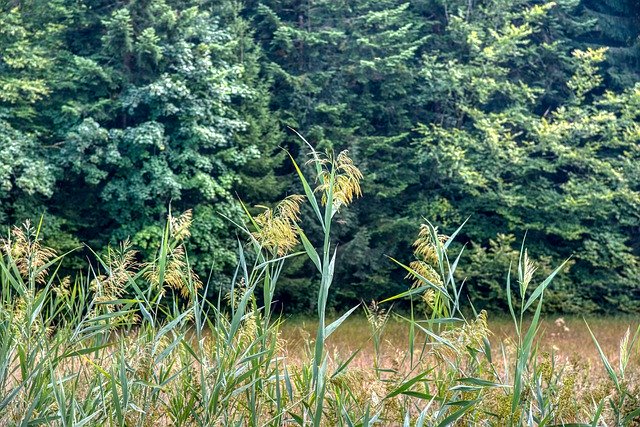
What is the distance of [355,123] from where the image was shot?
59.5 feet

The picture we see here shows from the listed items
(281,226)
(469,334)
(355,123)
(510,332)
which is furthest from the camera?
(355,123)

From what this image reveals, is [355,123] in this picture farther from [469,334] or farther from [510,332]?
[469,334]

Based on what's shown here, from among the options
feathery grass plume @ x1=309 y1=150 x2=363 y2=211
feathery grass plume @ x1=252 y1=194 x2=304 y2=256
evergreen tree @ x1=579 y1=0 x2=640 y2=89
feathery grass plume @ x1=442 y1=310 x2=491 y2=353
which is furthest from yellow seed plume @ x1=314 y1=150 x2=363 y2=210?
evergreen tree @ x1=579 y1=0 x2=640 y2=89

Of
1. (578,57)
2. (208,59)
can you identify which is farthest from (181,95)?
(578,57)

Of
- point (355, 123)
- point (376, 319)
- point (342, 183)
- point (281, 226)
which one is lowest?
point (355, 123)

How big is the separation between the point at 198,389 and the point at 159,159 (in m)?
12.1

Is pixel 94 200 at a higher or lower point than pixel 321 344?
lower

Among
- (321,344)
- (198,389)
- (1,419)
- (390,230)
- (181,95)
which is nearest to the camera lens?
(321,344)

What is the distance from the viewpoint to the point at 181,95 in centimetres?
1434

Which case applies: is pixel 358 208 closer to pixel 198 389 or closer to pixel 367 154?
pixel 367 154

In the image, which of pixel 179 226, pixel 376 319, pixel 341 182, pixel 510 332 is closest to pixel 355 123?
pixel 510 332

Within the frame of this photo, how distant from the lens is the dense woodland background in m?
14.7

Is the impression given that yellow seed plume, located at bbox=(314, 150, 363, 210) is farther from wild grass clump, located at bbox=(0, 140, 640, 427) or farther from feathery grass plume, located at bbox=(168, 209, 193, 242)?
feathery grass plume, located at bbox=(168, 209, 193, 242)

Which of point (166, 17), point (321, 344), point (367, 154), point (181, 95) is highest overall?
point (321, 344)
